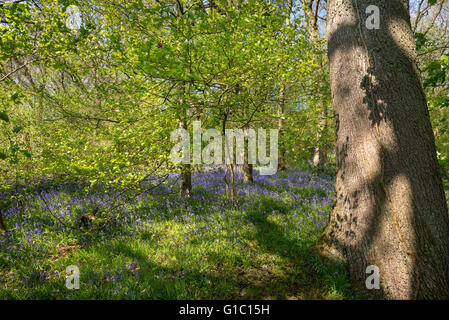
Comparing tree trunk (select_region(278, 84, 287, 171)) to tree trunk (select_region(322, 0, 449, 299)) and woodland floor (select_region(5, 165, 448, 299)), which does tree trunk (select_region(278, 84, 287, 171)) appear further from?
tree trunk (select_region(322, 0, 449, 299))

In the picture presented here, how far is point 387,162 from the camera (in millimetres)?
2309

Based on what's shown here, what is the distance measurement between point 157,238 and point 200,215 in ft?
3.41

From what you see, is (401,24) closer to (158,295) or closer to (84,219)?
(158,295)

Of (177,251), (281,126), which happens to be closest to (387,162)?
(177,251)

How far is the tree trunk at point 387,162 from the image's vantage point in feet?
7.21

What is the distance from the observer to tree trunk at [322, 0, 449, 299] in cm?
220

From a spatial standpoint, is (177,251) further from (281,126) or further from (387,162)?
(281,126)

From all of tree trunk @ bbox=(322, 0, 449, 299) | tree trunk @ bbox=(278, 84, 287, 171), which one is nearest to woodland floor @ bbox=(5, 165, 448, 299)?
tree trunk @ bbox=(322, 0, 449, 299)

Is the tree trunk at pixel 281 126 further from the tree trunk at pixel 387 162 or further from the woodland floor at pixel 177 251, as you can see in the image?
the tree trunk at pixel 387 162

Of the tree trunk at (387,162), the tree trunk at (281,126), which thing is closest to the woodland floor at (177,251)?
the tree trunk at (387,162)
